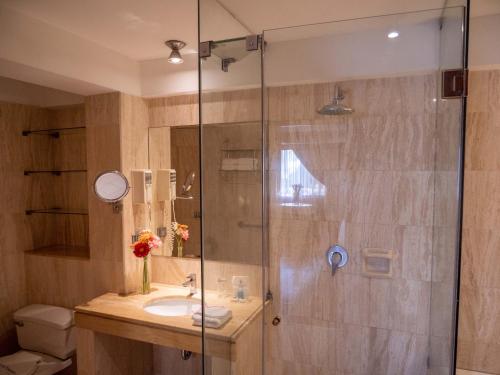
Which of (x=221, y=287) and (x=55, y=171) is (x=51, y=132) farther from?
(x=221, y=287)

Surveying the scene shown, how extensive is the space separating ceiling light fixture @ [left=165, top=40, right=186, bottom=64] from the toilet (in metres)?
1.99

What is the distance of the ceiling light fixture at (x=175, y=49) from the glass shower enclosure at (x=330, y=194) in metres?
0.54

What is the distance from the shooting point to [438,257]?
1.73 meters

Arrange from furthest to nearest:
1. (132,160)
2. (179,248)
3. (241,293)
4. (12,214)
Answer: (12,214), (179,248), (132,160), (241,293)

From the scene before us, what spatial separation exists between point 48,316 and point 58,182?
3.75 ft

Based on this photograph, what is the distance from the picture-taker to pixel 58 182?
2.98m

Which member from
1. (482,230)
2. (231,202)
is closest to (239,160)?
(231,202)

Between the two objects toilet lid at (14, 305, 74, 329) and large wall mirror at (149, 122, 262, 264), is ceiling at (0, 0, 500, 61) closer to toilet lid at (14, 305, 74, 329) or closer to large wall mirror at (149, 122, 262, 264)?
large wall mirror at (149, 122, 262, 264)

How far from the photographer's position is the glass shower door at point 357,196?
1.79m

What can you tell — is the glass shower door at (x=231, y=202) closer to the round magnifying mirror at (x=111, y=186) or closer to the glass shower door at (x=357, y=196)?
the glass shower door at (x=357, y=196)

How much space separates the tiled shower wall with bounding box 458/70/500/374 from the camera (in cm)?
176

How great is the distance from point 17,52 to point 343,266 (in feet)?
6.93

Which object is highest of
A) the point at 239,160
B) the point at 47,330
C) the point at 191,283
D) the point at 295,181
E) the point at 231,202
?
the point at 239,160

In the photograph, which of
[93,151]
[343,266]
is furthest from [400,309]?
[93,151]
